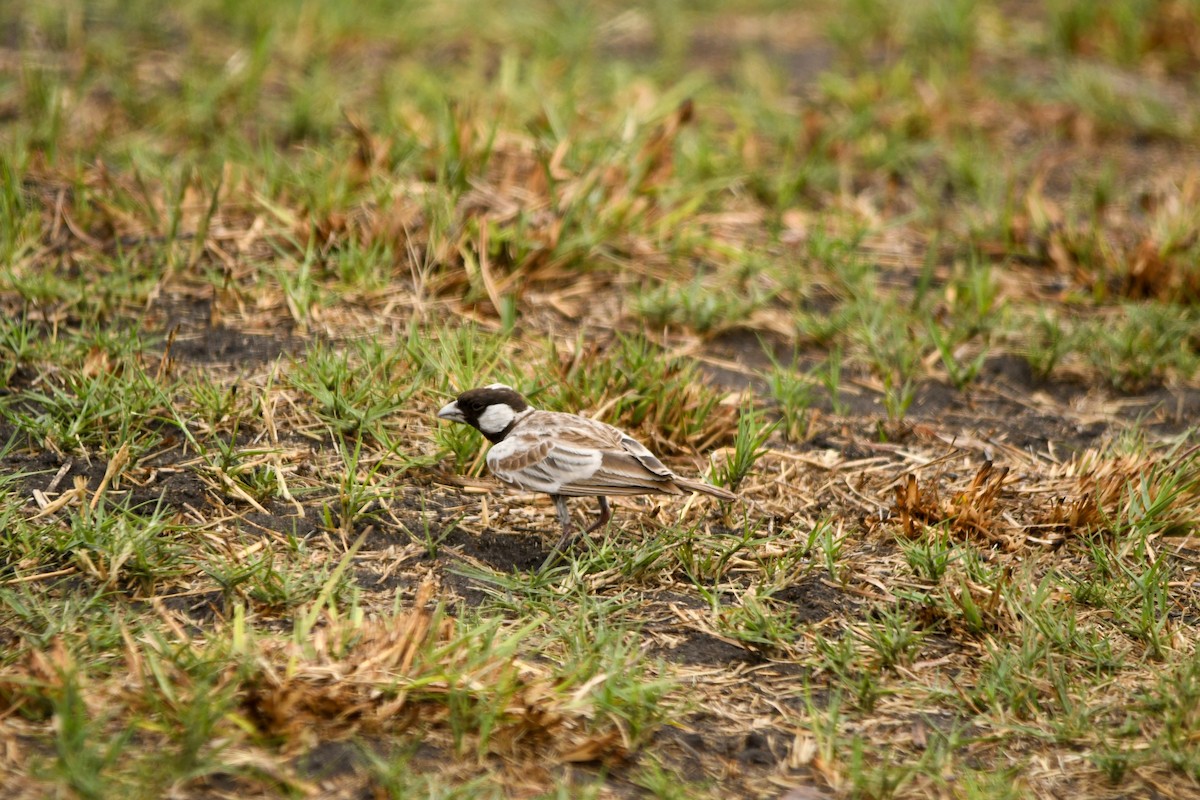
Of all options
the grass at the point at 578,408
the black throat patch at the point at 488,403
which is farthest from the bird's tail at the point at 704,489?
the black throat patch at the point at 488,403

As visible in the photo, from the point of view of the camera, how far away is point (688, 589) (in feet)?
13.5

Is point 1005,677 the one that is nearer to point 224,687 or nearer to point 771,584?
point 771,584

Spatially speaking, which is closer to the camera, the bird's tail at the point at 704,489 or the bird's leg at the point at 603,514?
the bird's tail at the point at 704,489

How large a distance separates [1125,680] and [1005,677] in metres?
0.38

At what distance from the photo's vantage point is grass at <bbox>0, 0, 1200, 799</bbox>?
3.38 meters

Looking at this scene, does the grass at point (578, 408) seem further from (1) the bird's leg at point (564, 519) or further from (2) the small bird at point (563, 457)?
(2) the small bird at point (563, 457)

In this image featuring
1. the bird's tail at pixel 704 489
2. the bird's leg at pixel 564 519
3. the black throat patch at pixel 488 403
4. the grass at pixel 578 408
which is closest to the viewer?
the grass at pixel 578 408

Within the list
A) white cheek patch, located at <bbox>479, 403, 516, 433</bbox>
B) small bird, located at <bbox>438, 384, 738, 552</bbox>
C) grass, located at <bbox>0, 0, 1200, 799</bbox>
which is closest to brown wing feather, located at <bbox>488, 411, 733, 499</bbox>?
small bird, located at <bbox>438, 384, 738, 552</bbox>

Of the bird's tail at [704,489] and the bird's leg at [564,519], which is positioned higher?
the bird's tail at [704,489]

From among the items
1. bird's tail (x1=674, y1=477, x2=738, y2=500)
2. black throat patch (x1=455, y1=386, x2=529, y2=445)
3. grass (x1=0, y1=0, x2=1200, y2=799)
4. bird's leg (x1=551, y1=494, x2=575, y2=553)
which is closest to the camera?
grass (x1=0, y1=0, x2=1200, y2=799)

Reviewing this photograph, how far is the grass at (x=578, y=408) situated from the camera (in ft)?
11.1

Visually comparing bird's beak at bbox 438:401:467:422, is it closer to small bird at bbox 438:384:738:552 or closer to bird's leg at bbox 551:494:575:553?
small bird at bbox 438:384:738:552

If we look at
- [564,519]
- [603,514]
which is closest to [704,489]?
[603,514]

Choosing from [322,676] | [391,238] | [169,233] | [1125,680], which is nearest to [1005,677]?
[1125,680]
